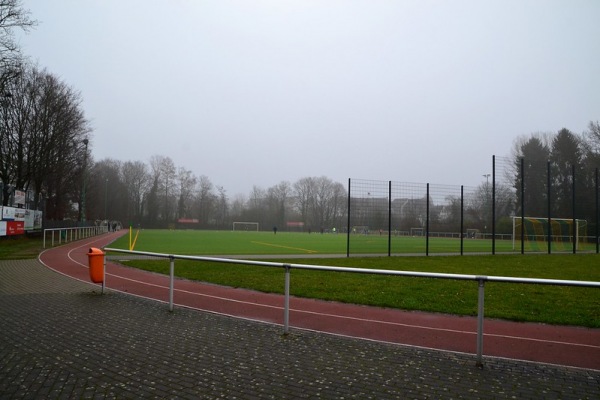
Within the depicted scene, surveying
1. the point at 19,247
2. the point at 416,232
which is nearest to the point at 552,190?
the point at 416,232

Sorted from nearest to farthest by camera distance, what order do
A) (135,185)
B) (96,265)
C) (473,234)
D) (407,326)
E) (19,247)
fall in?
(407,326) < (96,265) < (19,247) < (473,234) < (135,185)

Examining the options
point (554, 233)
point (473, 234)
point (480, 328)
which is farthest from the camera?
point (554, 233)

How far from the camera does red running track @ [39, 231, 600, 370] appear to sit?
18.7 ft

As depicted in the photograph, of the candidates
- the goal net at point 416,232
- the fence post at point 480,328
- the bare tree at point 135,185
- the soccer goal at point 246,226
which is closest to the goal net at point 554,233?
the goal net at point 416,232

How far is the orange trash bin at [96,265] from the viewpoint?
9.19 meters

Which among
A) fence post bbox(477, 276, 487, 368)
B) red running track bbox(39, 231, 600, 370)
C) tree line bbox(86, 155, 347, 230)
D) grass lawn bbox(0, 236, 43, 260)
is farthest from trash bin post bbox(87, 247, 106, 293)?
tree line bbox(86, 155, 347, 230)

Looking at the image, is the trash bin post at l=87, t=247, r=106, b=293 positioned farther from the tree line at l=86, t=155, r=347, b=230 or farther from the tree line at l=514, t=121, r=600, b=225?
the tree line at l=86, t=155, r=347, b=230

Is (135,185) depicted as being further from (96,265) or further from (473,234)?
(96,265)

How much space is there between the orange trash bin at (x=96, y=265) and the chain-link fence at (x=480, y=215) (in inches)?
544

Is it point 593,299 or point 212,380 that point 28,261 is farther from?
point 593,299

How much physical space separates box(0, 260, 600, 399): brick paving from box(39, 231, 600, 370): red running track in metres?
0.70

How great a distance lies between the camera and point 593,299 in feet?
30.9

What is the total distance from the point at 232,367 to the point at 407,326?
11.6ft

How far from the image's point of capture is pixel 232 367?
15.2ft
